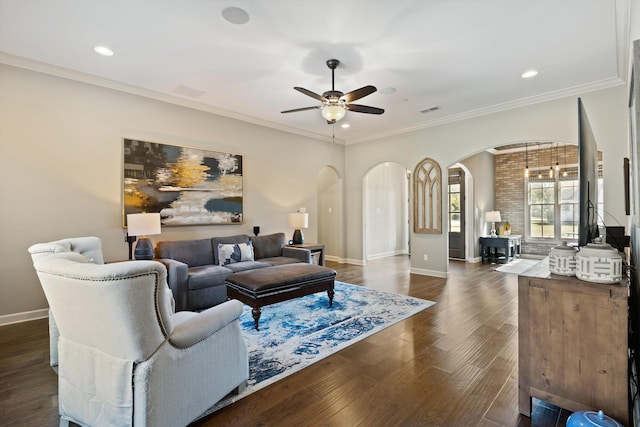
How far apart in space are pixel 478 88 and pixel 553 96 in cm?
126

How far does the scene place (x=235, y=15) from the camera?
268 cm

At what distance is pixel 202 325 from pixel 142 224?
2.58m

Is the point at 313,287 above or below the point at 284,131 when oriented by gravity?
below

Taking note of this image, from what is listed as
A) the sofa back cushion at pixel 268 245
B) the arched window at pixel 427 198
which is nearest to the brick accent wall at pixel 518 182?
the arched window at pixel 427 198

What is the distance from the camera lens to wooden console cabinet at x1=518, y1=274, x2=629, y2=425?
1603 mm

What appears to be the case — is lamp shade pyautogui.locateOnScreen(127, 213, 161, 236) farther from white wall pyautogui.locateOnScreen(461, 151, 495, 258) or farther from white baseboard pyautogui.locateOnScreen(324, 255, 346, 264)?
white wall pyautogui.locateOnScreen(461, 151, 495, 258)

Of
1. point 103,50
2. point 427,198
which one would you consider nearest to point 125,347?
point 103,50

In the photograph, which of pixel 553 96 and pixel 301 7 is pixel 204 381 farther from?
pixel 553 96

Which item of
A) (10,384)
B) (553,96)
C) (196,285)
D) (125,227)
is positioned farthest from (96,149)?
(553,96)

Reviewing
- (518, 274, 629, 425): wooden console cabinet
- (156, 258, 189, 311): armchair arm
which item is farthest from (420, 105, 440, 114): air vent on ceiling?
(156, 258, 189, 311): armchair arm

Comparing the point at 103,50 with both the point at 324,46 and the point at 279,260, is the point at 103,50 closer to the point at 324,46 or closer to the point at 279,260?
the point at 324,46

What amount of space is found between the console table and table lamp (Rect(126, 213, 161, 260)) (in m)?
7.58

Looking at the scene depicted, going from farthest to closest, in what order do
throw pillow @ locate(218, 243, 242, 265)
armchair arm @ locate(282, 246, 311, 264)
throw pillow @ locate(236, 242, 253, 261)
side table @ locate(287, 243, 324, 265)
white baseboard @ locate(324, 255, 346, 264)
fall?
white baseboard @ locate(324, 255, 346, 264) → side table @ locate(287, 243, 324, 265) → armchair arm @ locate(282, 246, 311, 264) → throw pillow @ locate(236, 242, 253, 261) → throw pillow @ locate(218, 243, 242, 265)

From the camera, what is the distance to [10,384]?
2225mm
